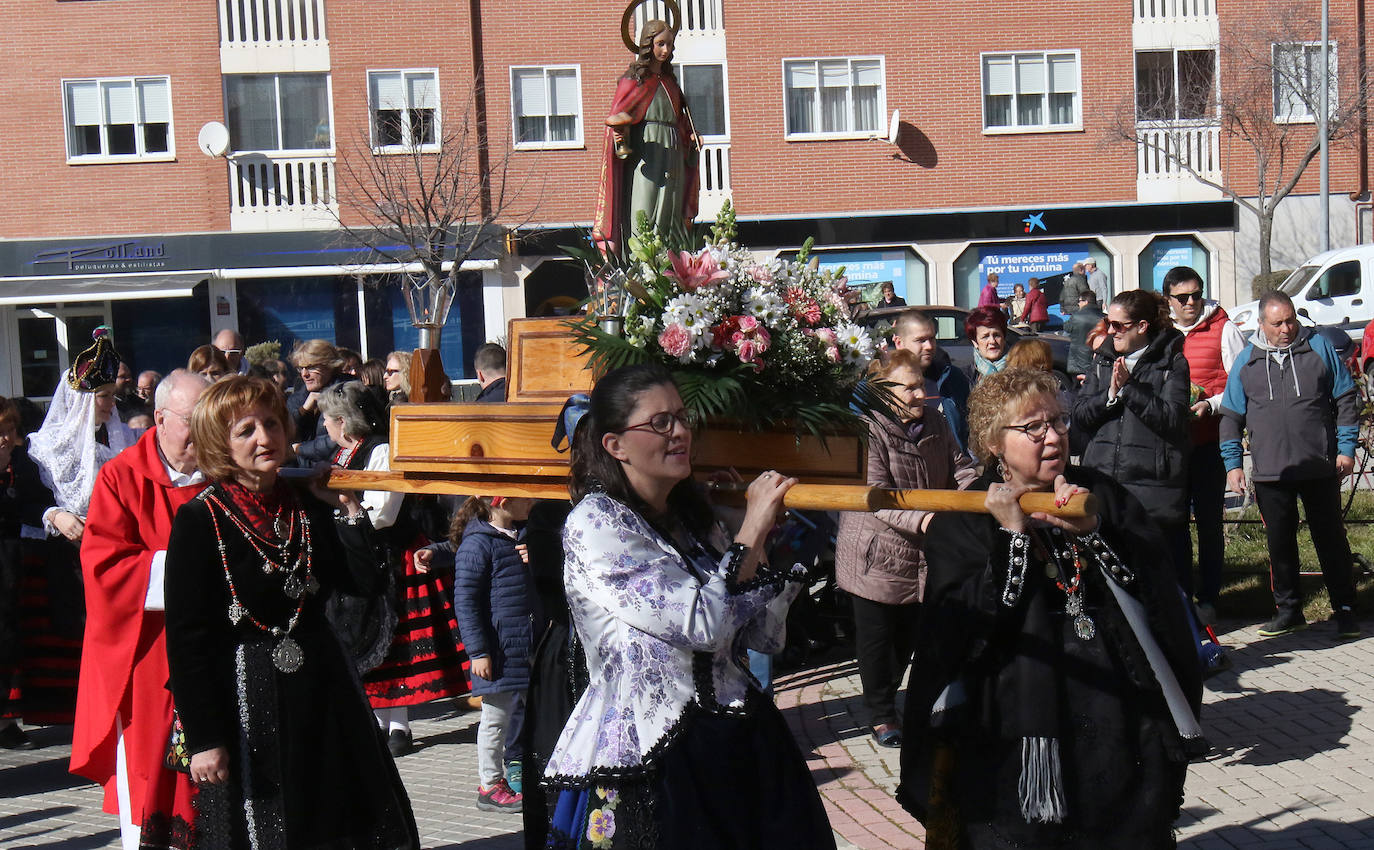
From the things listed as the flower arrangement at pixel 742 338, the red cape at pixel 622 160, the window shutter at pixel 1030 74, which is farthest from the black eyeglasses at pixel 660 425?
the window shutter at pixel 1030 74

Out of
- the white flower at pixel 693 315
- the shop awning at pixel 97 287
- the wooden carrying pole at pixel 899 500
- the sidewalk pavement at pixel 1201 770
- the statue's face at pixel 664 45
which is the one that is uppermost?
the shop awning at pixel 97 287

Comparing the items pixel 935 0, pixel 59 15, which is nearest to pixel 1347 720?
pixel 935 0

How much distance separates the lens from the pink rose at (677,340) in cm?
385

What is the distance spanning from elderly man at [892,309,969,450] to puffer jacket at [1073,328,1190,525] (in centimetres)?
64

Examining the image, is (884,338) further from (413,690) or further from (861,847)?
(413,690)

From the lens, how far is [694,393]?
3816 millimetres

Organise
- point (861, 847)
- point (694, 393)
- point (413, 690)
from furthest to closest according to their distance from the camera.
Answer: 1. point (413, 690)
2. point (861, 847)
3. point (694, 393)

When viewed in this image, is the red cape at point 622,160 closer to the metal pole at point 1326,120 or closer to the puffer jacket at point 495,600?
the puffer jacket at point 495,600

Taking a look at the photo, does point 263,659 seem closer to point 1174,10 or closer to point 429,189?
point 429,189

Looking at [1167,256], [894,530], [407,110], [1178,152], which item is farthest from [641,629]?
[1178,152]

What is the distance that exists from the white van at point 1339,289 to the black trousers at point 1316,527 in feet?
48.1

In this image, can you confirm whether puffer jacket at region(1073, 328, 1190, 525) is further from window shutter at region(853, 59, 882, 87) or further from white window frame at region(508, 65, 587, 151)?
window shutter at region(853, 59, 882, 87)

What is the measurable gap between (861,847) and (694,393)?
263 centimetres

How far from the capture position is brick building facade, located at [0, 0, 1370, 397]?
2683cm
